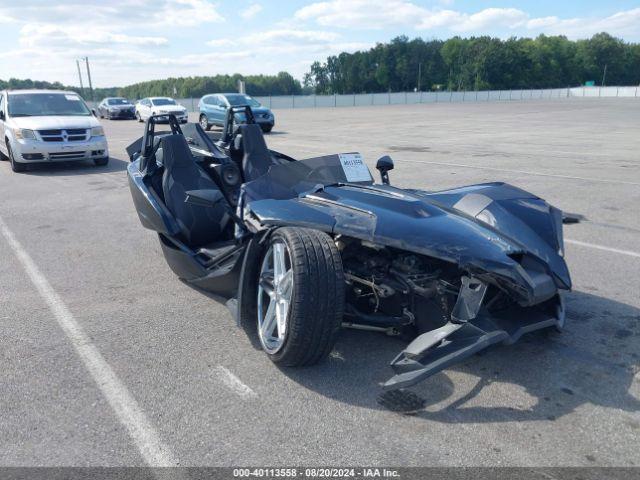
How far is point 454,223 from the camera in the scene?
3.19 metres

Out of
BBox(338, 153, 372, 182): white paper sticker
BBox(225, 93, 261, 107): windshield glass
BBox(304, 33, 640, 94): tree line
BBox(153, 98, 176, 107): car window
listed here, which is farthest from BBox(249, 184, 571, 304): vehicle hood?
BBox(304, 33, 640, 94): tree line

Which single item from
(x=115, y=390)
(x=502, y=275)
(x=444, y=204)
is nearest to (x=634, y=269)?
(x=444, y=204)

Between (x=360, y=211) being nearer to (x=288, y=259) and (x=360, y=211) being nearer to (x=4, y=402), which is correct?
(x=288, y=259)

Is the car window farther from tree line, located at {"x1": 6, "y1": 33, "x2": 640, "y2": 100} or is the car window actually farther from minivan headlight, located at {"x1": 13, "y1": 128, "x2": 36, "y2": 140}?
tree line, located at {"x1": 6, "y1": 33, "x2": 640, "y2": 100}

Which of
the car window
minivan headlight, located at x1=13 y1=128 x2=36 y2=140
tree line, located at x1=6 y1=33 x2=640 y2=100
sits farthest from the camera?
tree line, located at x1=6 y1=33 x2=640 y2=100

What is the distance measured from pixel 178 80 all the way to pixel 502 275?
119 meters

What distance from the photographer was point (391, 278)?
3.15 meters

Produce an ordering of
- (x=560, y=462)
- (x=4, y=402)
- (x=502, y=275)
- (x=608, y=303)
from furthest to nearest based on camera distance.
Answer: (x=608, y=303)
(x=4, y=402)
(x=502, y=275)
(x=560, y=462)

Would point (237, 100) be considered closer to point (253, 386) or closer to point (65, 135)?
point (65, 135)

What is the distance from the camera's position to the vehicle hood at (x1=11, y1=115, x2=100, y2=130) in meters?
11.7

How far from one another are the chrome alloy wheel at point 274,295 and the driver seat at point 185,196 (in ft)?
4.51

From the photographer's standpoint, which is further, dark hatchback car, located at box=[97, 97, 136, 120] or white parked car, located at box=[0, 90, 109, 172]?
dark hatchback car, located at box=[97, 97, 136, 120]

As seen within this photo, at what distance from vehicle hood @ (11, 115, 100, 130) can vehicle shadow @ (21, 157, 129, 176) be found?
0.97 m

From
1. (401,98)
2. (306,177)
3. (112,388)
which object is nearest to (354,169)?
(306,177)
